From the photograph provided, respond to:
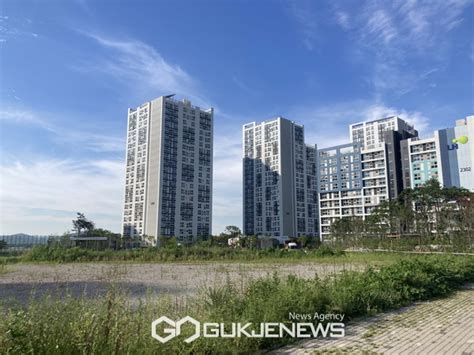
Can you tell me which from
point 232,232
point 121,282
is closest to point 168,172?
point 232,232

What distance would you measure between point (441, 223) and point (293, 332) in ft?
139

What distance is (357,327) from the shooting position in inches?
240

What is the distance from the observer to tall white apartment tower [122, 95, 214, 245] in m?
86.8

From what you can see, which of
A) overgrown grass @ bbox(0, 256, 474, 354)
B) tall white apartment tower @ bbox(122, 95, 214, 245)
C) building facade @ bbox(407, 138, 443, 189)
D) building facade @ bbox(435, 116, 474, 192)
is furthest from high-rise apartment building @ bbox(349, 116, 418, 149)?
overgrown grass @ bbox(0, 256, 474, 354)

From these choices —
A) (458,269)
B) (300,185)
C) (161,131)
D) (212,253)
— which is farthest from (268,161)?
(458,269)

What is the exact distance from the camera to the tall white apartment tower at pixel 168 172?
86.8 metres

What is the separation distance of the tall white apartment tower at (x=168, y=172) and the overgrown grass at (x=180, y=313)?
7780 cm

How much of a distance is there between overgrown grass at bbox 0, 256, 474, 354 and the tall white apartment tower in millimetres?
77801

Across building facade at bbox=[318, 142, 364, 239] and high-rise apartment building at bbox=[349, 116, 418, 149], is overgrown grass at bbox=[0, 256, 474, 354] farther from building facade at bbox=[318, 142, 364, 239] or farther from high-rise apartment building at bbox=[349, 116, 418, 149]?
high-rise apartment building at bbox=[349, 116, 418, 149]

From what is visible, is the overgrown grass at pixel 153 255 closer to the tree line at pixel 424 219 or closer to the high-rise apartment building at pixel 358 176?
the tree line at pixel 424 219

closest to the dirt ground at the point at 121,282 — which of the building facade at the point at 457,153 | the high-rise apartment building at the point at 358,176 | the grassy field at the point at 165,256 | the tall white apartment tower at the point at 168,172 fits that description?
the grassy field at the point at 165,256

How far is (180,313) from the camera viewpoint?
17.5 ft

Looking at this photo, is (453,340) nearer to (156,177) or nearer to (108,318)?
(108,318)

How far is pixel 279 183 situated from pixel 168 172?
32.1 meters
